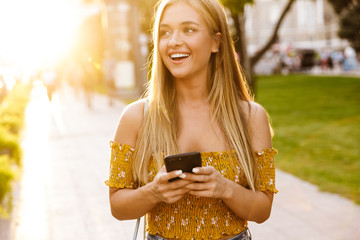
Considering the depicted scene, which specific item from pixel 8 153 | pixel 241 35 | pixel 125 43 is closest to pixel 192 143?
pixel 8 153

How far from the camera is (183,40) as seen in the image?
6.90 ft

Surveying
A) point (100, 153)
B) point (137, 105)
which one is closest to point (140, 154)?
point (137, 105)

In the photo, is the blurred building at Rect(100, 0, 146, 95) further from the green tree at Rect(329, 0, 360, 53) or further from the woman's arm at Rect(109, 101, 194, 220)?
the woman's arm at Rect(109, 101, 194, 220)

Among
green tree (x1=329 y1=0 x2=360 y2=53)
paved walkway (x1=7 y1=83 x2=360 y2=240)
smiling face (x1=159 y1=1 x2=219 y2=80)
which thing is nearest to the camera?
smiling face (x1=159 y1=1 x2=219 y2=80)

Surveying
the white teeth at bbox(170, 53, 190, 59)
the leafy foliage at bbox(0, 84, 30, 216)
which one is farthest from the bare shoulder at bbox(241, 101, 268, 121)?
the leafy foliage at bbox(0, 84, 30, 216)

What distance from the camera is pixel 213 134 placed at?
2242 millimetres

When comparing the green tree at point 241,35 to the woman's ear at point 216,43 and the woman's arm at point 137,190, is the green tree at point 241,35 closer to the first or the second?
the woman's ear at point 216,43

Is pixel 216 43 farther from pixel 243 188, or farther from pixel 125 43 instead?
pixel 125 43

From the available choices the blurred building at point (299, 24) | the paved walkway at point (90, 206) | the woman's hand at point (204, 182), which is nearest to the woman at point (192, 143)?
the woman's hand at point (204, 182)

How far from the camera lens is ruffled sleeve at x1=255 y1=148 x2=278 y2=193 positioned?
7.16 feet

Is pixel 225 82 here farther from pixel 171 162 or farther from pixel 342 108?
pixel 342 108

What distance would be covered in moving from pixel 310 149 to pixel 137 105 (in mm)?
7598

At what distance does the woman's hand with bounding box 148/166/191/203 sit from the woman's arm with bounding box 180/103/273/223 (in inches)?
1.5

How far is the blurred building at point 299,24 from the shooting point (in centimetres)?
6347
